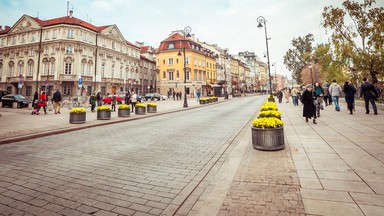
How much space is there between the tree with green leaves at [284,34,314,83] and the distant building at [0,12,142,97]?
43.0m

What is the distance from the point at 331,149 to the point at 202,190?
164 inches

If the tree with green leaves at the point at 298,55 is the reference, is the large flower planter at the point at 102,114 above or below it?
below

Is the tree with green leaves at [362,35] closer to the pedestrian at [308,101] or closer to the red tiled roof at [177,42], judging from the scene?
the pedestrian at [308,101]

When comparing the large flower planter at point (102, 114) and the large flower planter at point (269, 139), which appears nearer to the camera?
the large flower planter at point (269, 139)

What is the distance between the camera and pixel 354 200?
113 inches

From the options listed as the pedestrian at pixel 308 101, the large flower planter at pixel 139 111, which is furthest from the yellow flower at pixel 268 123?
the large flower planter at pixel 139 111

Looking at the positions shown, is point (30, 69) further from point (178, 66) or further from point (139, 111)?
point (139, 111)

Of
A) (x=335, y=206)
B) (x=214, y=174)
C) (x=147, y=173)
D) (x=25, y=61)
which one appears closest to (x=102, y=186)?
(x=147, y=173)

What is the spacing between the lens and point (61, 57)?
3978 cm

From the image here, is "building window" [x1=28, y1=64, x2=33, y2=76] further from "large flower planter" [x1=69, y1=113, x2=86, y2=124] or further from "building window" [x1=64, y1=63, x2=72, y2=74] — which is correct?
"large flower planter" [x1=69, y1=113, x2=86, y2=124]

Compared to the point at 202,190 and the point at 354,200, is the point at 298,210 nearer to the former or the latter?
the point at 354,200

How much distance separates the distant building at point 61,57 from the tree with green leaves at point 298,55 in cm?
4295

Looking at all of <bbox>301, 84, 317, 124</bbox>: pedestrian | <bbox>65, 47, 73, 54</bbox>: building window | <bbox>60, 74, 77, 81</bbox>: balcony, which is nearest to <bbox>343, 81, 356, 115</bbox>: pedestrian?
<bbox>301, 84, 317, 124</bbox>: pedestrian

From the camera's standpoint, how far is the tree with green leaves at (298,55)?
53094 millimetres
